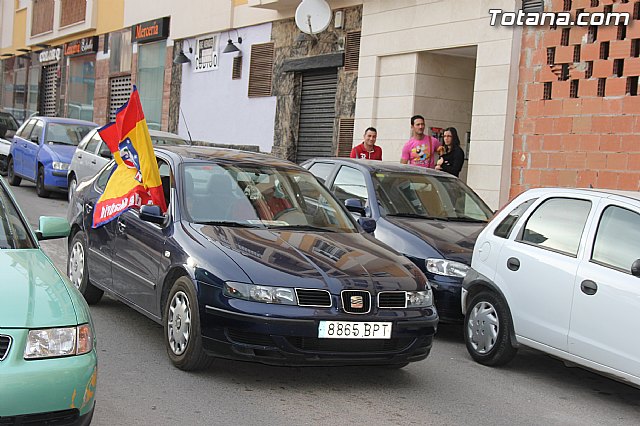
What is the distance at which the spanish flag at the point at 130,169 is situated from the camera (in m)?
7.31

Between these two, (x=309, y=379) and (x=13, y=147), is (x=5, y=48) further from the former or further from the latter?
(x=309, y=379)

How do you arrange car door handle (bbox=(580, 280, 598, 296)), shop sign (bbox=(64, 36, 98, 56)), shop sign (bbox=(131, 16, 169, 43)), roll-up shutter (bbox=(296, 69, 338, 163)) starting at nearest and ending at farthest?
car door handle (bbox=(580, 280, 598, 296)), roll-up shutter (bbox=(296, 69, 338, 163)), shop sign (bbox=(131, 16, 169, 43)), shop sign (bbox=(64, 36, 98, 56))

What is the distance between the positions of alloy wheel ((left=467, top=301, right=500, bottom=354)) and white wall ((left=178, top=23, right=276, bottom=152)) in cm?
1445

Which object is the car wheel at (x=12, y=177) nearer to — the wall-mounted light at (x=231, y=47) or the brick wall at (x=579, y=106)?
the wall-mounted light at (x=231, y=47)

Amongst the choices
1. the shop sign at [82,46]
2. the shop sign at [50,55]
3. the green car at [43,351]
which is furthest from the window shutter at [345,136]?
the shop sign at [50,55]

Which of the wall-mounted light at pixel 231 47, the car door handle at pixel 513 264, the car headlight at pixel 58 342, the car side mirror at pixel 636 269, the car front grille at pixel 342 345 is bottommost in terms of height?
the car front grille at pixel 342 345

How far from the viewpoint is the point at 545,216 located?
7.11 metres

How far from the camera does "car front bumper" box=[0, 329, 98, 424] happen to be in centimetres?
385

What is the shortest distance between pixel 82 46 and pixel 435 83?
2114cm

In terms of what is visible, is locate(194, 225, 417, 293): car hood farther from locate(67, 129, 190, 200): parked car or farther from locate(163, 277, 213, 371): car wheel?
locate(67, 129, 190, 200): parked car

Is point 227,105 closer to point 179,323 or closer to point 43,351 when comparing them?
point 179,323

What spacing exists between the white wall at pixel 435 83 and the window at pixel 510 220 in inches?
275

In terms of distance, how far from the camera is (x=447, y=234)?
8.81 metres

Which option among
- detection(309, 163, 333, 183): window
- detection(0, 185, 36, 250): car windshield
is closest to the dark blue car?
detection(0, 185, 36, 250): car windshield
